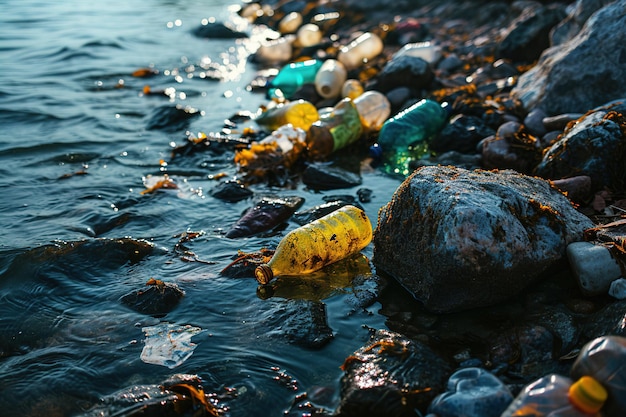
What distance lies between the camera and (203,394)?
3057 mm

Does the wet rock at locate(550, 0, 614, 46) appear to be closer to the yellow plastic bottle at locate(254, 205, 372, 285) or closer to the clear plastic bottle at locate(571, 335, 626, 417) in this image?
the yellow plastic bottle at locate(254, 205, 372, 285)

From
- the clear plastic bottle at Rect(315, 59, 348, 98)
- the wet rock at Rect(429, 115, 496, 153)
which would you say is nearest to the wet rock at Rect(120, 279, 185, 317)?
the wet rock at Rect(429, 115, 496, 153)

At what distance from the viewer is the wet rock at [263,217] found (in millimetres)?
4902

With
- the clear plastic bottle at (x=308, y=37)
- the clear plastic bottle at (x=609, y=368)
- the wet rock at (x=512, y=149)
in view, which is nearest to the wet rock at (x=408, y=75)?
the wet rock at (x=512, y=149)

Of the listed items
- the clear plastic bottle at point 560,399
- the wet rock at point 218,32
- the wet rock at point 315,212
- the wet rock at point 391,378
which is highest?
the clear plastic bottle at point 560,399

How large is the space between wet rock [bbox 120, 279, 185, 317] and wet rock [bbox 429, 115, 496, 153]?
348 cm

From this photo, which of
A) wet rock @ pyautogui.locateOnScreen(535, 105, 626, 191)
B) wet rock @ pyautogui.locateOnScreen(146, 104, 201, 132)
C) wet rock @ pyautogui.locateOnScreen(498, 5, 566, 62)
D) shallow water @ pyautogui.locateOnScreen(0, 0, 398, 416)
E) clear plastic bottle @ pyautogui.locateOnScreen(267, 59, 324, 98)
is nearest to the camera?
shallow water @ pyautogui.locateOnScreen(0, 0, 398, 416)

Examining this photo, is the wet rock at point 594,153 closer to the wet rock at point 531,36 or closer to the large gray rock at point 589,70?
the large gray rock at point 589,70

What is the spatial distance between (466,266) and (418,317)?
1.42ft

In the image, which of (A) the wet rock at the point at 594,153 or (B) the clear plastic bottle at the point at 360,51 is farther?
(B) the clear plastic bottle at the point at 360,51

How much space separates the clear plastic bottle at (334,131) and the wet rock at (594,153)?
7.56 ft

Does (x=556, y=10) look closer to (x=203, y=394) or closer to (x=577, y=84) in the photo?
(x=577, y=84)

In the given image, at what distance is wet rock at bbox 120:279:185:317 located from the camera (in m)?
3.83

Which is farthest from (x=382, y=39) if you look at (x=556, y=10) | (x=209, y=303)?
(x=209, y=303)
